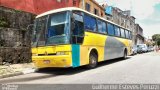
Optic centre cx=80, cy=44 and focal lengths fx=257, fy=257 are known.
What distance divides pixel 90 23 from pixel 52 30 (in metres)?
2.68

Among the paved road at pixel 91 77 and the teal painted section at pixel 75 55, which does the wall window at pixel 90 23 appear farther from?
the paved road at pixel 91 77

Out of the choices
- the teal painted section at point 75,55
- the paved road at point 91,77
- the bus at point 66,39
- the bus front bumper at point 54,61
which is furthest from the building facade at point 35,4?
the teal painted section at point 75,55

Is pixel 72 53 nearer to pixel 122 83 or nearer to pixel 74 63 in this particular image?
pixel 74 63

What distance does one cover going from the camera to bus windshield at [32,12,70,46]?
466 inches

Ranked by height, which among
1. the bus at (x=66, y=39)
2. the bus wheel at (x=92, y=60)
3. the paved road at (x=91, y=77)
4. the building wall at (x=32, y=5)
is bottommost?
the paved road at (x=91, y=77)

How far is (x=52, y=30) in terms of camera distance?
12242 mm

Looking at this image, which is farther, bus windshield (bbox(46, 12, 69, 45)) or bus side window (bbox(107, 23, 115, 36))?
bus side window (bbox(107, 23, 115, 36))

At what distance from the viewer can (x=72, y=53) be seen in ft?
38.5

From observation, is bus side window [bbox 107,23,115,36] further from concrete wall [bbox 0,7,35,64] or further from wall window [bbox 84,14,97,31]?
concrete wall [bbox 0,7,35,64]

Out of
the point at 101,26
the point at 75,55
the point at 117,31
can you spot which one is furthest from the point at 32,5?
the point at 75,55

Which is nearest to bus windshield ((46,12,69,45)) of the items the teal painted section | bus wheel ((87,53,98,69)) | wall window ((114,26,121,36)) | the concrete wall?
the teal painted section

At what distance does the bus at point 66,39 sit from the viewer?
11.7 m

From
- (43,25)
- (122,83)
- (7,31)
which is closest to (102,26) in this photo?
(43,25)

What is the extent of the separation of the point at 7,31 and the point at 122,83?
9561 millimetres
